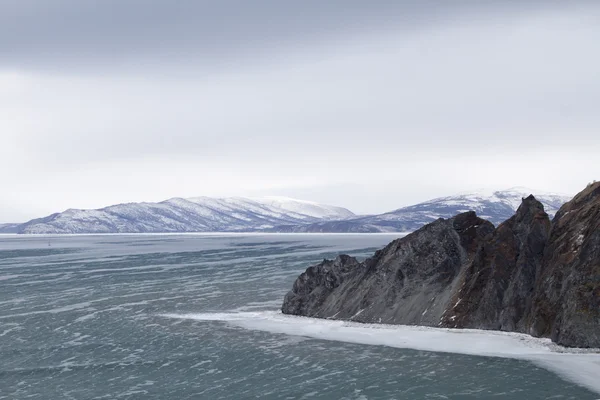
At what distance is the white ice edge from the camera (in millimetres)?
32094


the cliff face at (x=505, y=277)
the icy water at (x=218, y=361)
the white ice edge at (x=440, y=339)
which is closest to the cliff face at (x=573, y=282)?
the white ice edge at (x=440, y=339)

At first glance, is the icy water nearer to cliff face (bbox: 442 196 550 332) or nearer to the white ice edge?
the white ice edge

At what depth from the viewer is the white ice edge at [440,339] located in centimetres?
3209

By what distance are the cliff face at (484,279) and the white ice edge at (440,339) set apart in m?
1.38

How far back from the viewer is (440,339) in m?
40.5

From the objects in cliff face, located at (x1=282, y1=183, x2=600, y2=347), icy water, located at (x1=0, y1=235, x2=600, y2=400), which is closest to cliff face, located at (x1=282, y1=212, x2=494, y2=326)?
cliff face, located at (x1=282, y1=183, x2=600, y2=347)

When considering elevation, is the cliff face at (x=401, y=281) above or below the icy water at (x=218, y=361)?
above

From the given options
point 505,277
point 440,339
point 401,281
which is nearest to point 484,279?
point 505,277

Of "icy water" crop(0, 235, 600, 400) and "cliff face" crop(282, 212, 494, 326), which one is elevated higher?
"cliff face" crop(282, 212, 494, 326)

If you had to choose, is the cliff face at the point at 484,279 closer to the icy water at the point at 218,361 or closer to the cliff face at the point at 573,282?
the cliff face at the point at 573,282

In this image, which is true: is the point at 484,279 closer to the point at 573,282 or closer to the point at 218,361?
the point at 573,282

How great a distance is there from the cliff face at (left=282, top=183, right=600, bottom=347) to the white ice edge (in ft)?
4.54

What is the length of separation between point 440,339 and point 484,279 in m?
7.24

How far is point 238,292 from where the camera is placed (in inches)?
2766
